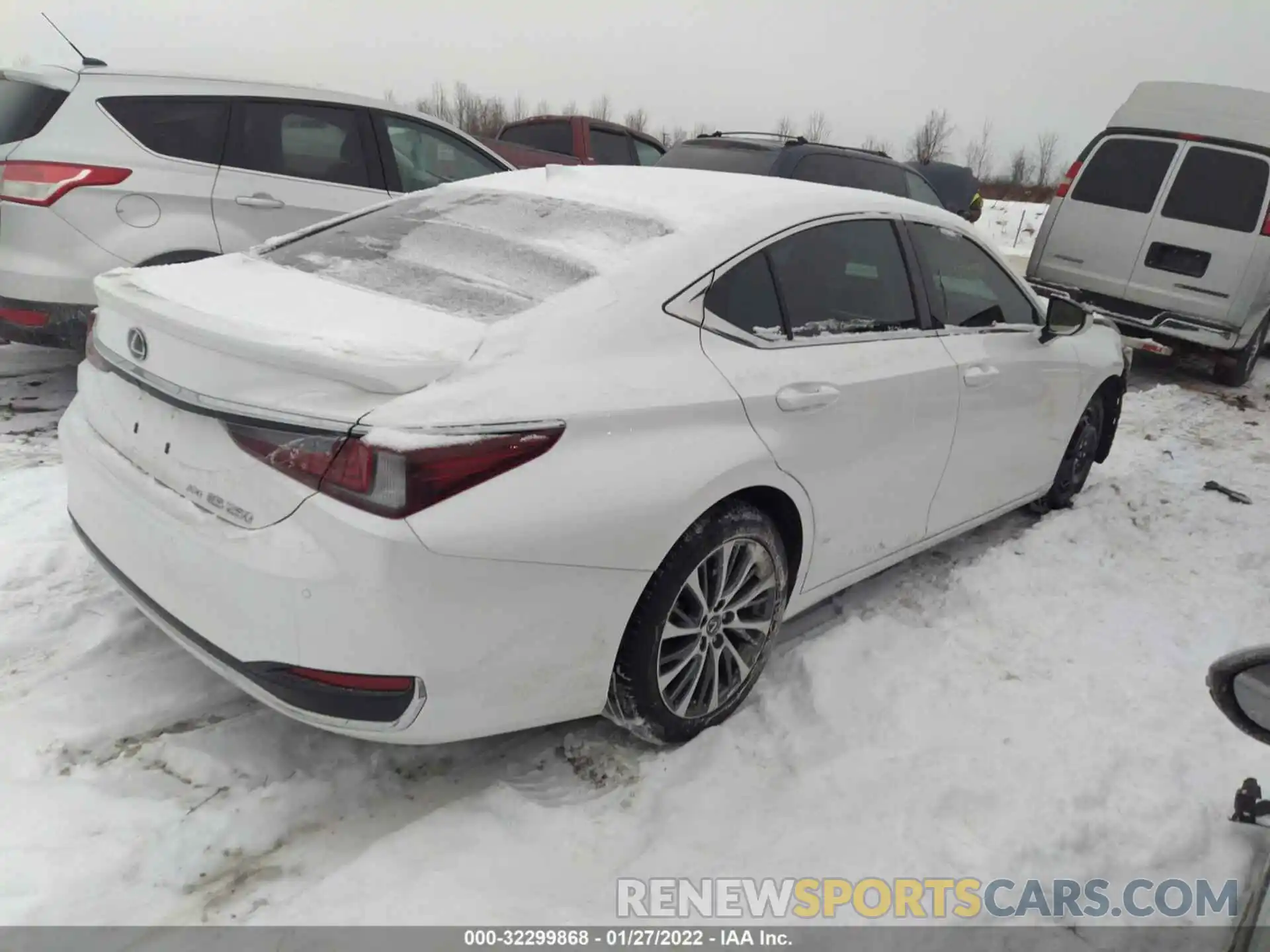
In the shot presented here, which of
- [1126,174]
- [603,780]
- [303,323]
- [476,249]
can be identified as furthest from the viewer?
[1126,174]

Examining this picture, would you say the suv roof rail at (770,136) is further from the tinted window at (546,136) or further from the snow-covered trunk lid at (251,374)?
the snow-covered trunk lid at (251,374)

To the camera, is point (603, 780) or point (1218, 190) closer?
point (603, 780)

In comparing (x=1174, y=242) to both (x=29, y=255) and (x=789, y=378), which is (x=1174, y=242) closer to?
(x=789, y=378)

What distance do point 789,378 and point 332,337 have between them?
1.31 metres

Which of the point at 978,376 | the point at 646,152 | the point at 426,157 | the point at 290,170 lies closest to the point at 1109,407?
the point at 978,376

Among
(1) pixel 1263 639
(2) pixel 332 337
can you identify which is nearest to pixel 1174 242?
(1) pixel 1263 639

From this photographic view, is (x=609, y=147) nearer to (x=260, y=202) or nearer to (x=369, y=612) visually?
(x=260, y=202)

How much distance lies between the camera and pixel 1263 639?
3.50 m

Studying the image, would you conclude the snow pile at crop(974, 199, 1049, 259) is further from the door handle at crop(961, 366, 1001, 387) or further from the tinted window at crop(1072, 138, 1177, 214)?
the door handle at crop(961, 366, 1001, 387)

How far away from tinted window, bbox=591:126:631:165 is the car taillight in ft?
18.8

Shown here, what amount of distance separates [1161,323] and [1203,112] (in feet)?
6.24

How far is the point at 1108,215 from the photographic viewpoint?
323 inches

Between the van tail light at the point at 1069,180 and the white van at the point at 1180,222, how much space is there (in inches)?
0.9

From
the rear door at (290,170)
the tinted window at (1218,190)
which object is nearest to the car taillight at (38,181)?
the rear door at (290,170)
